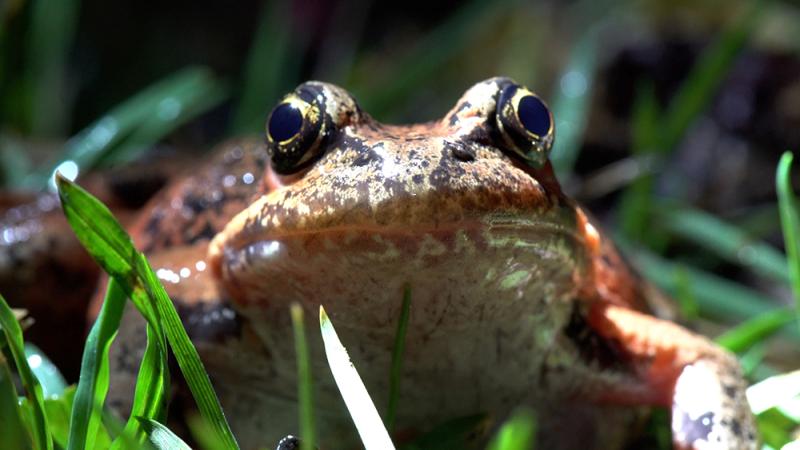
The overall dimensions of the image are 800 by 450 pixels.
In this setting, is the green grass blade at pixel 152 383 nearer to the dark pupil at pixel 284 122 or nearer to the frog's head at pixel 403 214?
the frog's head at pixel 403 214

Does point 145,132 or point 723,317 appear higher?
point 145,132

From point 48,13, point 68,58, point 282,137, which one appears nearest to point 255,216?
point 282,137

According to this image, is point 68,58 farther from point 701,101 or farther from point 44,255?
point 701,101

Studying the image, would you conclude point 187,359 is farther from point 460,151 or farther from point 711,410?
point 711,410

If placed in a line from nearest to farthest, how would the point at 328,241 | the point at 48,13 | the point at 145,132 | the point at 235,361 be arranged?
the point at 328,241, the point at 235,361, the point at 145,132, the point at 48,13

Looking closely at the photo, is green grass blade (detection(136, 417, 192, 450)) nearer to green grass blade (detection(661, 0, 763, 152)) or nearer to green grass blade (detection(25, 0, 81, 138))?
green grass blade (detection(661, 0, 763, 152))

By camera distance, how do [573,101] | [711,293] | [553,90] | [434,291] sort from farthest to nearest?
1. [553,90]
2. [573,101]
3. [711,293]
4. [434,291]

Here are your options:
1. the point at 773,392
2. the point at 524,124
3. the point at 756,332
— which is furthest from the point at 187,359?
the point at 756,332

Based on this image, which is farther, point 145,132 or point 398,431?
point 145,132
